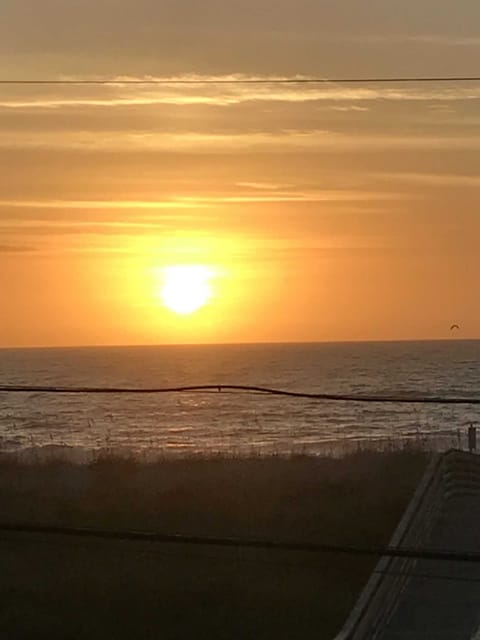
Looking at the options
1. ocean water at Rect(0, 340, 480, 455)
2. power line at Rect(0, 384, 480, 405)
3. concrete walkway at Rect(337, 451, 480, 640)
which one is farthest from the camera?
ocean water at Rect(0, 340, 480, 455)

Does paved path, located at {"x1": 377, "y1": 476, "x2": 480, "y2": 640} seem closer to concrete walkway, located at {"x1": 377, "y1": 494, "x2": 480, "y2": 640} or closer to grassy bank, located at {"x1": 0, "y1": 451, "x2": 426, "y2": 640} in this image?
concrete walkway, located at {"x1": 377, "y1": 494, "x2": 480, "y2": 640}

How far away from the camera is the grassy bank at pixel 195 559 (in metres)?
9.23

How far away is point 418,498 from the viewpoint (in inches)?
352

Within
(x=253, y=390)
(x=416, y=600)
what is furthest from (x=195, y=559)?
(x=416, y=600)

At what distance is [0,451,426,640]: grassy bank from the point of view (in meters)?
9.23

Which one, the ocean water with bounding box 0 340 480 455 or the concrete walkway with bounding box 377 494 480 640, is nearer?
the concrete walkway with bounding box 377 494 480 640

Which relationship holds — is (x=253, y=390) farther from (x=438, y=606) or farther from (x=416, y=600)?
(x=438, y=606)

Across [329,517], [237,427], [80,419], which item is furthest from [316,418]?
[329,517]

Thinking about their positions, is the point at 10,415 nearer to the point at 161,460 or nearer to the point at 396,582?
the point at 161,460

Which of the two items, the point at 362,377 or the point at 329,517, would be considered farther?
the point at 362,377

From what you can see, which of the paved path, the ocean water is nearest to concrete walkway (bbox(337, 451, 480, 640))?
the paved path

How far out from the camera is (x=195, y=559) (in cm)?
1031

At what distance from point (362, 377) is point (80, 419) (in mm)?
43310

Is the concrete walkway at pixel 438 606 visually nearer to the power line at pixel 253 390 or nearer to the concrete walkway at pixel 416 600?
the concrete walkway at pixel 416 600
